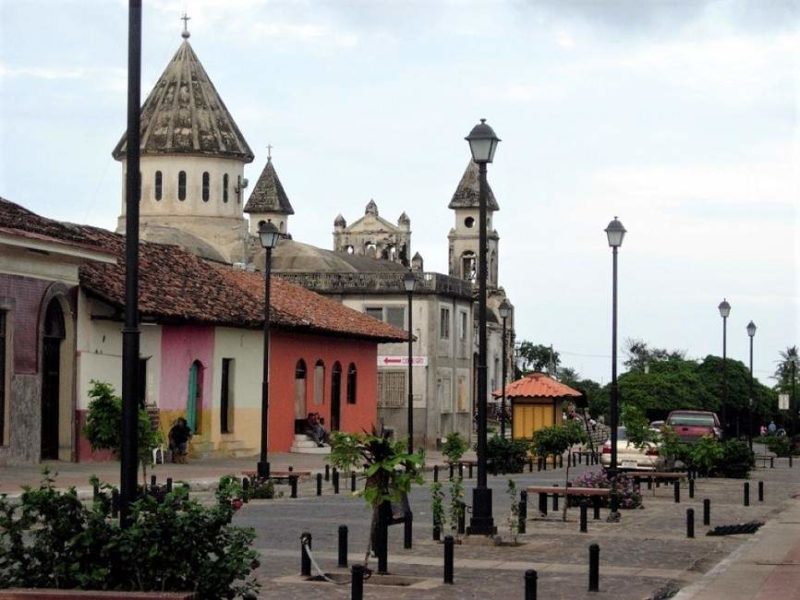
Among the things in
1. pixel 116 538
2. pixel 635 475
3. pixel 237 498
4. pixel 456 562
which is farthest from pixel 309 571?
pixel 635 475

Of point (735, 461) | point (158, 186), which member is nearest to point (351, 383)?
point (158, 186)

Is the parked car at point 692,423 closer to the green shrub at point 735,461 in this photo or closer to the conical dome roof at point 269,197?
the green shrub at point 735,461

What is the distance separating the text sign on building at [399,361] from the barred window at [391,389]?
1.20 feet

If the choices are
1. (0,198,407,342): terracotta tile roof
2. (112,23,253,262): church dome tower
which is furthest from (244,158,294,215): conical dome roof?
(0,198,407,342): terracotta tile roof

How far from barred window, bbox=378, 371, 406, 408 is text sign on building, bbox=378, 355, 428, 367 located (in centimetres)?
36

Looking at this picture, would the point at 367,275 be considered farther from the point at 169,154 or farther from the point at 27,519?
the point at 27,519

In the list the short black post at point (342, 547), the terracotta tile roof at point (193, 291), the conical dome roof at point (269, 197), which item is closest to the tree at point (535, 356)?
the conical dome roof at point (269, 197)

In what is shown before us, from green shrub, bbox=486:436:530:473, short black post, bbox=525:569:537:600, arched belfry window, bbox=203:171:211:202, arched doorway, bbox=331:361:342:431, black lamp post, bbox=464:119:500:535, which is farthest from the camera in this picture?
arched belfry window, bbox=203:171:211:202

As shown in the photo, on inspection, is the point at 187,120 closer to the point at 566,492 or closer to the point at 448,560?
the point at 566,492

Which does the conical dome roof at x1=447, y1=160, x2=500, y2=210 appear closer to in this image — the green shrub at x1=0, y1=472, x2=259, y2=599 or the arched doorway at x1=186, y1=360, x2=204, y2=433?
the arched doorway at x1=186, y1=360, x2=204, y2=433

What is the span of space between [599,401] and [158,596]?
9418cm

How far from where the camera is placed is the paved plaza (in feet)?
51.7

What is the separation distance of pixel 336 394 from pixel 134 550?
153ft

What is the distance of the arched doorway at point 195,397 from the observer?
46000 mm
